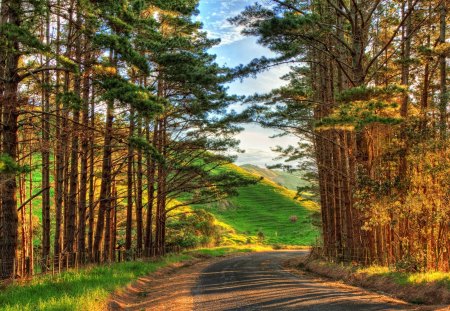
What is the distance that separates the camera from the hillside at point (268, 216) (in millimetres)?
69062

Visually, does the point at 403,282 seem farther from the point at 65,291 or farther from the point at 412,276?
the point at 65,291

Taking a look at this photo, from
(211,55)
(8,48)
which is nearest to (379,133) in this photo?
(211,55)

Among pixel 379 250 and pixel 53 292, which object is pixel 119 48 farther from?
pixel 379 250

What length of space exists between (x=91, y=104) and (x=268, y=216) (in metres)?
74.5

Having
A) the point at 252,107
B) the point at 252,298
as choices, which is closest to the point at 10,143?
the point at 252,298

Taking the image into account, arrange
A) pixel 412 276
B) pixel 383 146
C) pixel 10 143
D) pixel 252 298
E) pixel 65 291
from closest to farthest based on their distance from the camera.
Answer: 1. pixel 65 291
2. pixel 252 298
3. pixel 412 276
4. pixel 10 143
5. pixel 383 146

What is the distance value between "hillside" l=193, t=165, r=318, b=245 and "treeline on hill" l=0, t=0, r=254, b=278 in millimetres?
37433

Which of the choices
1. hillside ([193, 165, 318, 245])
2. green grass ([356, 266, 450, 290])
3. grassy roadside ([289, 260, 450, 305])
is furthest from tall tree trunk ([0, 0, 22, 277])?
hillside ([193, 165, 318, 245])

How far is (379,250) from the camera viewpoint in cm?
1491

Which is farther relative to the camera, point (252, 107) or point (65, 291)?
point (252, 107)

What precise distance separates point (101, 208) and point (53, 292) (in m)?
8.69

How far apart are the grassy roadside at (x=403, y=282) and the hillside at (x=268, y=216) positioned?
46941 mm

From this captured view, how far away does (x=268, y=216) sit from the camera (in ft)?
292

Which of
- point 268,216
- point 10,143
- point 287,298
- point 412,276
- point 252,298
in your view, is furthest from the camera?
point 268,216
